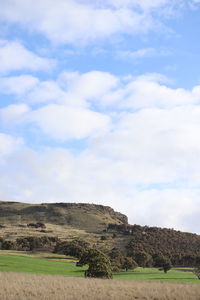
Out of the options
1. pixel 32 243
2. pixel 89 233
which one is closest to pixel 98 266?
pixel 32 243

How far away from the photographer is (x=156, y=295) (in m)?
22.9

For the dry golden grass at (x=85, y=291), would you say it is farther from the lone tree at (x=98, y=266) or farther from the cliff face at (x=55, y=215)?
the cliff face at (x=55, y=215)

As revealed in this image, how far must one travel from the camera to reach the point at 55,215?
6786 inches

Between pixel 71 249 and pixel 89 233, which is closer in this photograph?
pixel 71 249

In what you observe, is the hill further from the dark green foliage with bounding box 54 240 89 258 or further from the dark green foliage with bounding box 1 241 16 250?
the dark green foliage with bounding box 54 240 89 258

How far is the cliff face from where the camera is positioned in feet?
514

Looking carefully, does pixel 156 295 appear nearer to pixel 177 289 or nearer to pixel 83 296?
pixel 177 289

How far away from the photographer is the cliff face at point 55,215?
157m

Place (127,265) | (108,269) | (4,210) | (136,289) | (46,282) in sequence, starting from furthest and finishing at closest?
(4,210) → (127,265) → (108,269) → (46,282) → (136,289)

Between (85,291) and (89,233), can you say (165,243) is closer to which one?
(89,233)

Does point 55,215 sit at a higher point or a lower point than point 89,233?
higher

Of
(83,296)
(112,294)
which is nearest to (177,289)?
(112,294)

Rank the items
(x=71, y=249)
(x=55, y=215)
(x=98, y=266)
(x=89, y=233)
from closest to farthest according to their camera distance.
→ (x=98, y=266), (x=71, y=249), (x=89, y=233), (x=55, y=215)

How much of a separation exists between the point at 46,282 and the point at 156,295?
8.59m
